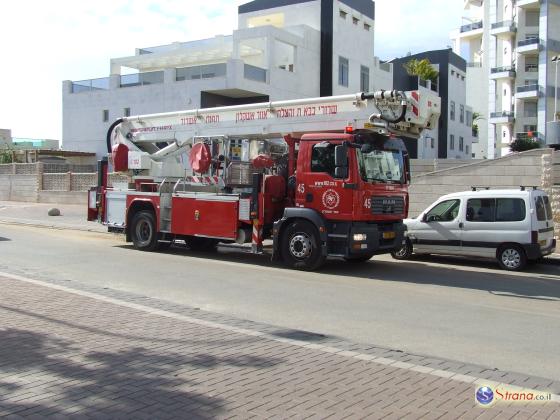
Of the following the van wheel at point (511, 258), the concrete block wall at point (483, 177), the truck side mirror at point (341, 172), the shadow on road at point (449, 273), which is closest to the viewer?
the shadow on road at point (449, 273)

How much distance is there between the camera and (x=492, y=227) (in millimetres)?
12867

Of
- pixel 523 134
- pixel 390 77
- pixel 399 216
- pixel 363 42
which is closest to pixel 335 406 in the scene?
pixel 399 216

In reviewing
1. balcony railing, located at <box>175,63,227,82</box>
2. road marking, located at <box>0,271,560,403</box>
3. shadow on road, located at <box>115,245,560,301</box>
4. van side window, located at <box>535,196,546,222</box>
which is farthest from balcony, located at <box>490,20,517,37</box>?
road marking, located at <box>0,271,560,403</box>

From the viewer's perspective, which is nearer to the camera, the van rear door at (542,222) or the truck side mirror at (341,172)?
the truck side mirror at (341,172)

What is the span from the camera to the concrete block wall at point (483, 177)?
17.5 metres

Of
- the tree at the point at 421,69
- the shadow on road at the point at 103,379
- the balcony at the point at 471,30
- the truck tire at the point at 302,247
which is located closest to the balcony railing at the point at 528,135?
the tree at the point at 421,69

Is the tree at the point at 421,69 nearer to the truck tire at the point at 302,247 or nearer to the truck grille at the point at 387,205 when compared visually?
the truck grille at the point at 387,205

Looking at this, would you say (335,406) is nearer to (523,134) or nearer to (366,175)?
(366,175)

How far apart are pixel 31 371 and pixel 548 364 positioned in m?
4.75

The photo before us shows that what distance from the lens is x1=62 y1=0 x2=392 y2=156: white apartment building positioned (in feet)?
119

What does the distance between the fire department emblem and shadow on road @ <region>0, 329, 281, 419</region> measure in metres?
6.50

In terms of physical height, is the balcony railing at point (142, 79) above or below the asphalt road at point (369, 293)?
above

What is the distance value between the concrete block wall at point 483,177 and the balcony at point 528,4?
148ft

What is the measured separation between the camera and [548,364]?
5.74 metres
